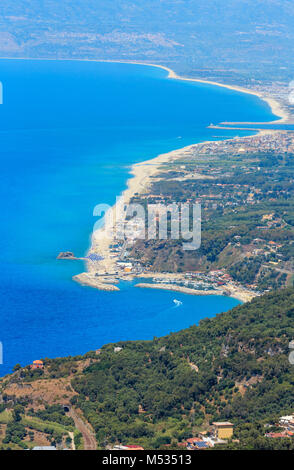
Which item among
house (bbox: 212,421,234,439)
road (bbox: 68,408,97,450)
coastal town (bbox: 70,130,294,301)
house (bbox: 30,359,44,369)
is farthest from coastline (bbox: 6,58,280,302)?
house (bbox: 212,421,234,439)

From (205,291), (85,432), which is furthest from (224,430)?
(205,291)

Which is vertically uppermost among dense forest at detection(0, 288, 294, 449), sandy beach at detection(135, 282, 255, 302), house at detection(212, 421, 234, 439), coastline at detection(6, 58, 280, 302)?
coastline at detection(6, 58, 280, 302)

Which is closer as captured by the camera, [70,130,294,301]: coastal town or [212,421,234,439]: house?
[212,421,234,439]: house

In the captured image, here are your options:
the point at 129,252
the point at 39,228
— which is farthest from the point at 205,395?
the point at 39,228

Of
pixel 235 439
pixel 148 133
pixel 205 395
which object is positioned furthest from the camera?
pixel 148 133

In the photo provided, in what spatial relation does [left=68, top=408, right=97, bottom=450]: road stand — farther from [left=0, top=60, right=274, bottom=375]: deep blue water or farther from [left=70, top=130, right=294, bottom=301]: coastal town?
[left=70, top=130, right=294, bottom=301]: coastal town

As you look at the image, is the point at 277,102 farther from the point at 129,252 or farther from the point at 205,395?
the point at 205,395

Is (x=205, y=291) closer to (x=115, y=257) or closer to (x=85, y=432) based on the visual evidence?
(x=115, y=257)
